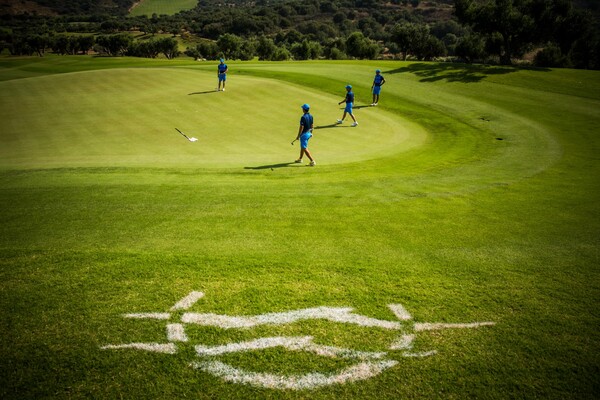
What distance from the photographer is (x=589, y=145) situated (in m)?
18.8

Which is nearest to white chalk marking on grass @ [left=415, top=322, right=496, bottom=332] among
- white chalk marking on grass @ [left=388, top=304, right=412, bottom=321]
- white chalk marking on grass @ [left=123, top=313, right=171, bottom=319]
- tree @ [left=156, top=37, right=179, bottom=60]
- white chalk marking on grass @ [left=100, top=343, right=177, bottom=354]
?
white chalk marking on grass @ [left=388, top=304, right=412, bottom=321]

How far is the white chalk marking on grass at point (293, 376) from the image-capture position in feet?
16.4

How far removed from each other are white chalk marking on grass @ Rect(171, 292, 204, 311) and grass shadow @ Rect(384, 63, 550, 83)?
36.4 metres

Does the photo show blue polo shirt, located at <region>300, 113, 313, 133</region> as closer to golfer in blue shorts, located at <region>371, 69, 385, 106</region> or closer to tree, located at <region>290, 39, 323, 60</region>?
golfer in blue shorts, located at <region>371, 69, 385, 106</region>

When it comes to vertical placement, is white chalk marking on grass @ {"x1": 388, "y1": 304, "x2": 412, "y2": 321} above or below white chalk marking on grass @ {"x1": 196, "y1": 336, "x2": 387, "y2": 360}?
above

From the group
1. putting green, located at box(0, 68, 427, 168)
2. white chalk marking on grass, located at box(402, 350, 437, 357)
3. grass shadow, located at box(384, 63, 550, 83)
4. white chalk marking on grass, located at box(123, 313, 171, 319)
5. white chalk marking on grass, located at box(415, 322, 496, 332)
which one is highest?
grass shadow, located at box(384, 63, 550, 83)

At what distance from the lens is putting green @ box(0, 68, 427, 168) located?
16.9 m

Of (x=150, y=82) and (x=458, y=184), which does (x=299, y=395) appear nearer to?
(x=458, y=184)

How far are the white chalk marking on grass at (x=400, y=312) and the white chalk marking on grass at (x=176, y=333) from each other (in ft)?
12.4

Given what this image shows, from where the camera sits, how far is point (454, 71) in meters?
39.0

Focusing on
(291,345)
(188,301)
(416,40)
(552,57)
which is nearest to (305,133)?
(188,301)

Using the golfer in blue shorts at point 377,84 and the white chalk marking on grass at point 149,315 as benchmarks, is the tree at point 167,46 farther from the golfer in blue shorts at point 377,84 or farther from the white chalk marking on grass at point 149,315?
the white chalk marking on grass at point 149,315

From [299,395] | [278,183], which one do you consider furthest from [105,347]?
[278,183]

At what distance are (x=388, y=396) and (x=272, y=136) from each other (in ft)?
55.6
